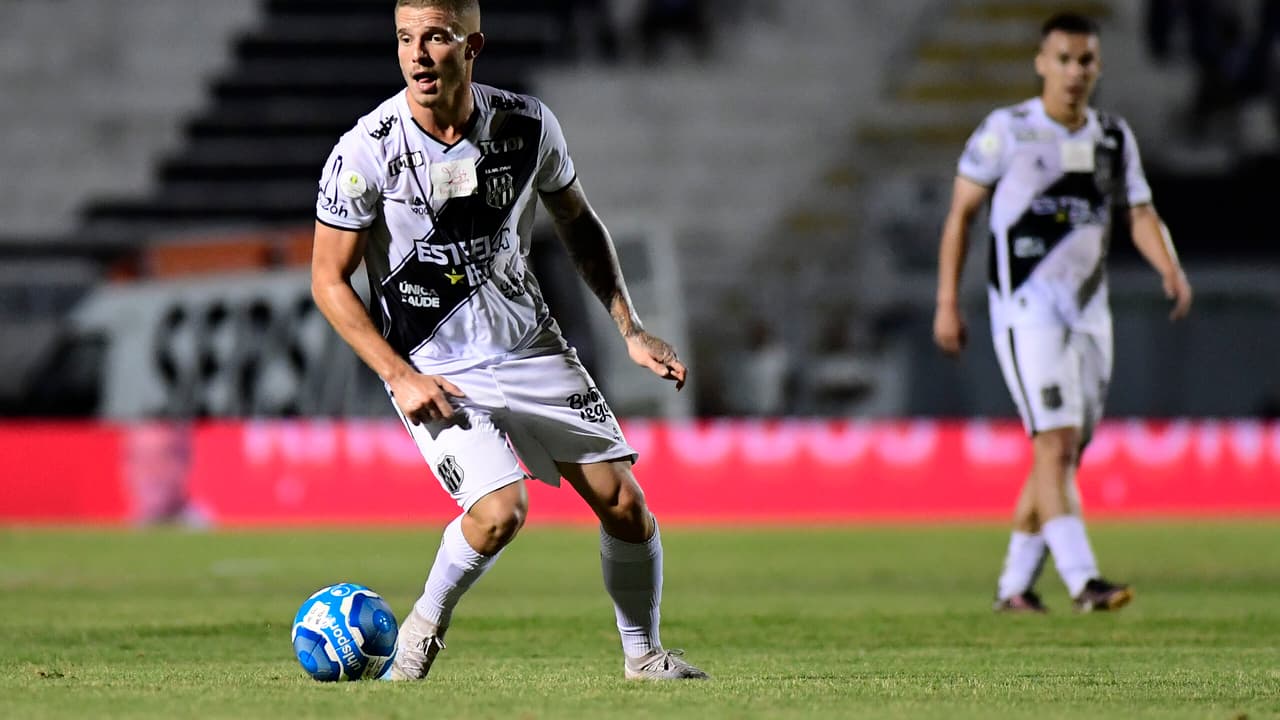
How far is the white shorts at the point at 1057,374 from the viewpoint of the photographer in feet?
27.3

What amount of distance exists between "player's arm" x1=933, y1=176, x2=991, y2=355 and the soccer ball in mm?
3324

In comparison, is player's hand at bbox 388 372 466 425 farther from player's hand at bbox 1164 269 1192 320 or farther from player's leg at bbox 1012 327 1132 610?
player's hand at bbox 1164 269 1192 320

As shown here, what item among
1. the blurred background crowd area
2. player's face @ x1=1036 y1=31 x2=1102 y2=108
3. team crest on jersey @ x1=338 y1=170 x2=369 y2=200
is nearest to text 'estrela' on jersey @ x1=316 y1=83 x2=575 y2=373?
team crest on jersey @ x1=338 y1=170 x2=369 y2=200

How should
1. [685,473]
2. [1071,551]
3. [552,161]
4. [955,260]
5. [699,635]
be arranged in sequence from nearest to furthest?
[552,161] → [699,635] → [1071,551] → [955,260] → [685,473]

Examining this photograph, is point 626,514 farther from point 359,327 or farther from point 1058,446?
point 1058,446

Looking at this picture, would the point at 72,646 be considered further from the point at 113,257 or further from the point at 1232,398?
the point at 1232,398

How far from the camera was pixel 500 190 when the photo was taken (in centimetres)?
568

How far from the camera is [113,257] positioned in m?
22.8

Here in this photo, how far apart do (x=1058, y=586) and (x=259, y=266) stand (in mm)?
12503

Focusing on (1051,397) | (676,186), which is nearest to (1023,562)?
(1051,397)

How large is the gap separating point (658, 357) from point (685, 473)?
464 inches

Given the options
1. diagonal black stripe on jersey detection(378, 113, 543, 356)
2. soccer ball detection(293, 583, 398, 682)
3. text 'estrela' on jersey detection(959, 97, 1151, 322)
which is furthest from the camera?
text 'estrela' on jersey detection(959, 97, 1151, 322)

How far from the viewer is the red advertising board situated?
56.6 ft

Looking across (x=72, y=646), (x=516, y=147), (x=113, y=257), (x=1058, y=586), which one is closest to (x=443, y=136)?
(x=516, y=147)
